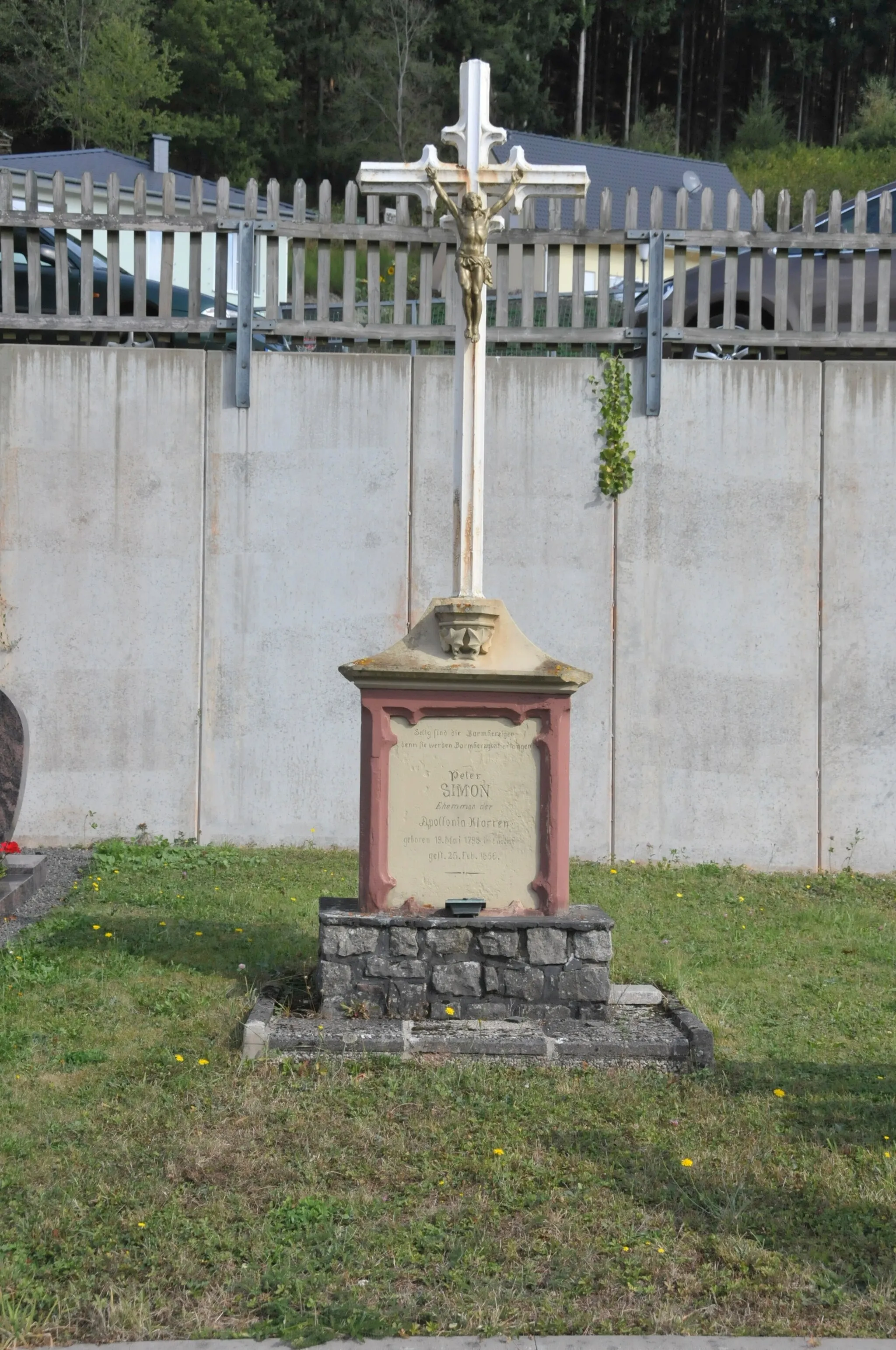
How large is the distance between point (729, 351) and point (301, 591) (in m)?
3.43

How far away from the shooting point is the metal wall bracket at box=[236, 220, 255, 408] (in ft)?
29.4

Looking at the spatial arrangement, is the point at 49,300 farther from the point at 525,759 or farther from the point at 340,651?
the point at 525,759

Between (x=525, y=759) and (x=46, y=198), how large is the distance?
17.4m

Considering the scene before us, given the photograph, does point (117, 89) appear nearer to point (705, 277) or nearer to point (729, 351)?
point (729, 351)

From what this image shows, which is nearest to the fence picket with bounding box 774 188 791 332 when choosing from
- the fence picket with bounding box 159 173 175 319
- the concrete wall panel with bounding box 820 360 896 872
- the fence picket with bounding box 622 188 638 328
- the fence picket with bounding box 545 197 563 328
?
the concrete wall panel with bounding box 820 360 896 872

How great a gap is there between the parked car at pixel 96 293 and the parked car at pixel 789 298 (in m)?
2.90

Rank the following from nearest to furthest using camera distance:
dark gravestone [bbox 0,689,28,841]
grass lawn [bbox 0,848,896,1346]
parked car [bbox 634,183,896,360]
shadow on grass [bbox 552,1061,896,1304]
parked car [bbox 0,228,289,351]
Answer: grass lawn [bbox 0,848,896,1346] → shadow on grass [bbox 552,1061,896,1304] → dark gravestone [bbox 0,689,28,841] → parked car [bbox 634,183,896,360] → parked car [bbox 0,228,289,351]

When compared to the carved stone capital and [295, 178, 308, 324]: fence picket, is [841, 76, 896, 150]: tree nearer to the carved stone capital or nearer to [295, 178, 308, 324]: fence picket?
[295, 178, 308, 324]: fence picket

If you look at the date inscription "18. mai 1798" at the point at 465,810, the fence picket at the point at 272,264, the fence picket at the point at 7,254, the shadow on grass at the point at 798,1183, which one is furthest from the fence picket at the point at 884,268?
the shadow on grass at the point at 798,1183

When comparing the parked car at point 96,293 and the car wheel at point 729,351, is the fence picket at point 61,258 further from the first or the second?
the car wheel at point 729,351

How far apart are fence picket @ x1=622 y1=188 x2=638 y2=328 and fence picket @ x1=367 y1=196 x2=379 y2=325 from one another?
1.63m

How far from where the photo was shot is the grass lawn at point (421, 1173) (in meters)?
3.25

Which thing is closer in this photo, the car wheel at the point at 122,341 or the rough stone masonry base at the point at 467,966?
the rough stone masonry base at the point at 467,966

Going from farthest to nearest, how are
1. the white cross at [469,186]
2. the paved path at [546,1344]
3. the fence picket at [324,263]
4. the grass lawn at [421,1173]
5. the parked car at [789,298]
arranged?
the parked car at [789,298]
the fence picket at [324,263]
the white cross at [469,186]
the grass lawn at [421,1173]
the paved path at [546,1344]
